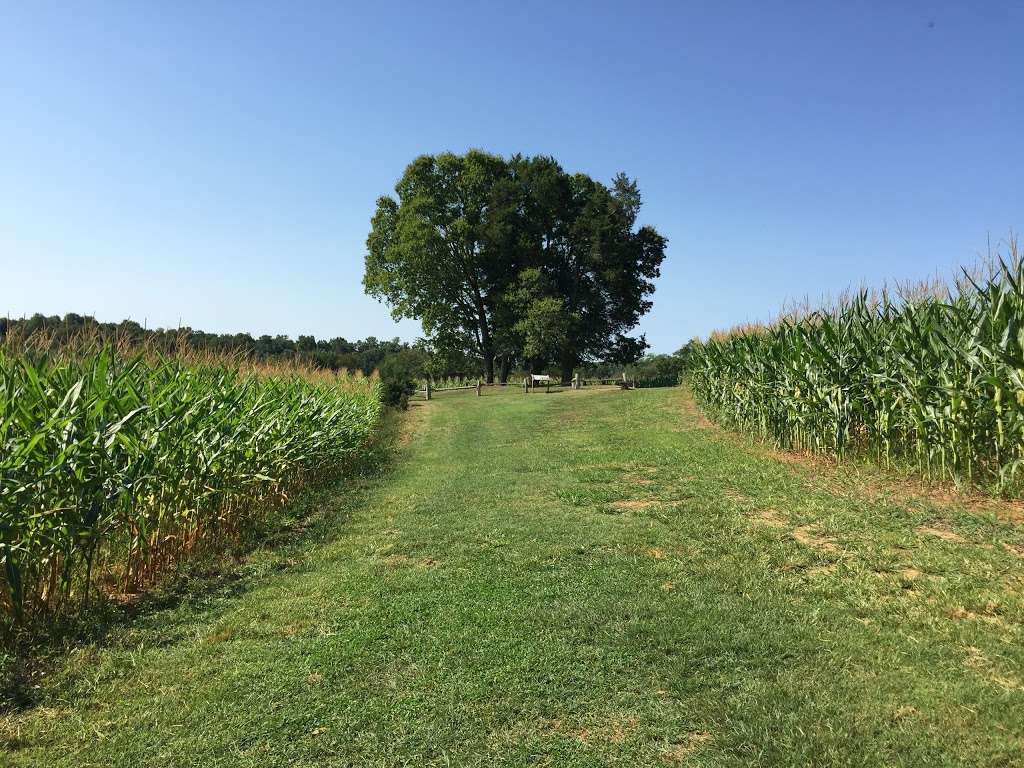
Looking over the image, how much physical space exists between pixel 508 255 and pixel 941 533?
35.2 metres

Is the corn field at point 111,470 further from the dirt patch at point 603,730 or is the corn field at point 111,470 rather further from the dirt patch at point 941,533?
the dirt patch at point 941,533

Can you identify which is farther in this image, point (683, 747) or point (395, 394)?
point (395, 394)

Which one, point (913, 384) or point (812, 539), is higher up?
point (913, 384)

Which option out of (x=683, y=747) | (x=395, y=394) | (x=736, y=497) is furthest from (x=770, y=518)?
→ (x=395, y=394)

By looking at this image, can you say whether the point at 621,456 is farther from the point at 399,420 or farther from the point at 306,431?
the point at 399,420

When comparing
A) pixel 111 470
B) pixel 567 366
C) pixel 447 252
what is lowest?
pixel 111 470

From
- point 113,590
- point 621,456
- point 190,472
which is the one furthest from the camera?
point 621,456

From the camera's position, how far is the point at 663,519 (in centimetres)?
700

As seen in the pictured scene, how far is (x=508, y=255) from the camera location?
3922 cm

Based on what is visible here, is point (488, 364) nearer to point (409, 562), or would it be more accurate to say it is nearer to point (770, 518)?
point (770, 518)

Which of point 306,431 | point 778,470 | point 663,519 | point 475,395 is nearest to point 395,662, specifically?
A: point 663,519

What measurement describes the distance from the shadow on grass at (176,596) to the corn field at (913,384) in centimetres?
760

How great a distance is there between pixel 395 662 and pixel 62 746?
167 centimetres

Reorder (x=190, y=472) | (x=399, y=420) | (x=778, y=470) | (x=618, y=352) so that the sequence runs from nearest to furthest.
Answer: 1. (x=190, y=472)
2. (x=778, y=470)
3. (x=399, y=420)
4. (x=618, y=352)
